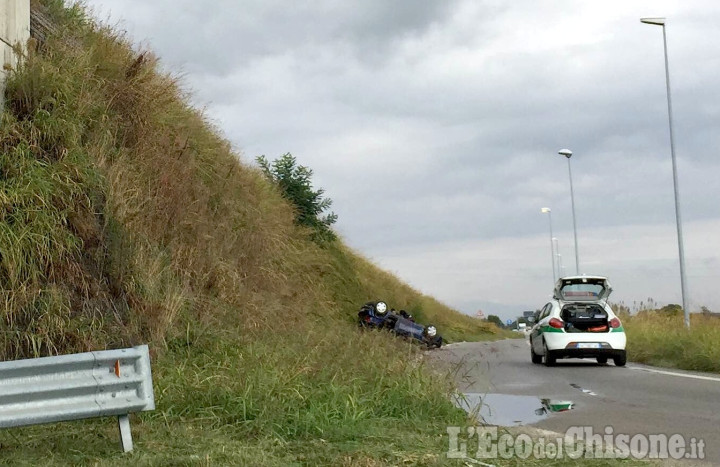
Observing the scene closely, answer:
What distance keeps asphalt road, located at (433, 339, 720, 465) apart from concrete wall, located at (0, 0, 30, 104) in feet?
21.9

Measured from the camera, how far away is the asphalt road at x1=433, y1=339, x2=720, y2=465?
931 cm

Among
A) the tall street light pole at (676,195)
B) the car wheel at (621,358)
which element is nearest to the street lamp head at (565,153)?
the tall street light pole at (676,195)

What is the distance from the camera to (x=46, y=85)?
11.1 m

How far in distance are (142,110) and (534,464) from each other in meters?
8.77

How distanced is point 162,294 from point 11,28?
4083mm

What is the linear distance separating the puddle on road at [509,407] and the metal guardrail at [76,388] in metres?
3.29

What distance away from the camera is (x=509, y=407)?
37.3ft

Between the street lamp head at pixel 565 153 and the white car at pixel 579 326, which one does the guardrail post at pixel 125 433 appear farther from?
the street lamp head at pixel 565 153

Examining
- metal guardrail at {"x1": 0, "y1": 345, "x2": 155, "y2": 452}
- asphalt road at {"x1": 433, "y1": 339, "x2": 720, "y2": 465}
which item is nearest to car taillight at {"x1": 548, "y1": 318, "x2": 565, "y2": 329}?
asphalt road at {"x1": 433, "y1": 339, "x2": 720, "y2": 465}

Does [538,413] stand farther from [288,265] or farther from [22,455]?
[288,265]

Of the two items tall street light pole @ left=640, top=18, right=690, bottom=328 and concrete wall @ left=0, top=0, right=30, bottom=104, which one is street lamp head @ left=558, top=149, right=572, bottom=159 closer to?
tall street light pole @ left=640, top=18, right=690, bottom=328

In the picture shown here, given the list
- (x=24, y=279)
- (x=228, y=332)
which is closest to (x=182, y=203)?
(x=228, y=332)

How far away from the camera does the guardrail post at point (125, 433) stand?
20.8 ft

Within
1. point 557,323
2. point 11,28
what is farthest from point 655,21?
point 11,28
